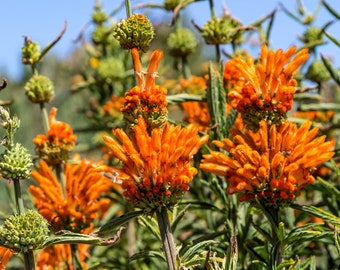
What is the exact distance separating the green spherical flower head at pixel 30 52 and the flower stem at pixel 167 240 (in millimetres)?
1055

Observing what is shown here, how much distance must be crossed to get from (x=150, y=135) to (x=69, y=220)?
81cm

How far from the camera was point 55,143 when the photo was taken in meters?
2.65

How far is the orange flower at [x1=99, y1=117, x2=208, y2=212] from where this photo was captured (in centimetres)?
181

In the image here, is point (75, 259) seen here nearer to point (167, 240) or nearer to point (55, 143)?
point (55, 143)

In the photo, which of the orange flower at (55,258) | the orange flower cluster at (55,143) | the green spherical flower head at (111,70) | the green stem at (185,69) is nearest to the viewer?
the orange flower cluster at (55,143)

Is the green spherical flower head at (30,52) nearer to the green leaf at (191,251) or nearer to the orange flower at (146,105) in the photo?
the orange flower at (146,105)

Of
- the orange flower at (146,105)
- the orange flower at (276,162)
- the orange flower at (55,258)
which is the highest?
the orange flower at (146,105)

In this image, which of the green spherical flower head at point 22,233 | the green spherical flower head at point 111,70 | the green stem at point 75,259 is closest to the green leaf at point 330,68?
the green stem at point 75,259

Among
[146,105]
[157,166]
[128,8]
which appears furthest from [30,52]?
[157,166]

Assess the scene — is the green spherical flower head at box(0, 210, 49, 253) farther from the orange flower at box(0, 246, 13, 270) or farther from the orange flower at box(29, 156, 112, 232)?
the orange flower at box(29, 156, 112, 232)

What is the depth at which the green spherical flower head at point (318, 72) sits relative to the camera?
3.78 m

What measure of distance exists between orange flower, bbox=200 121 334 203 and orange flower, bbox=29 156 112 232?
2.49 feet

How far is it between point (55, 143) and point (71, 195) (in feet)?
0.77

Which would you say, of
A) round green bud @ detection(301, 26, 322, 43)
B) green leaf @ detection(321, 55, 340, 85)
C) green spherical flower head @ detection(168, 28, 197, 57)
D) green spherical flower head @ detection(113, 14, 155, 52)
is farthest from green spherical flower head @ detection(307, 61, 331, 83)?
green spherical flower head @ detection(113, 14, 155, 52)
